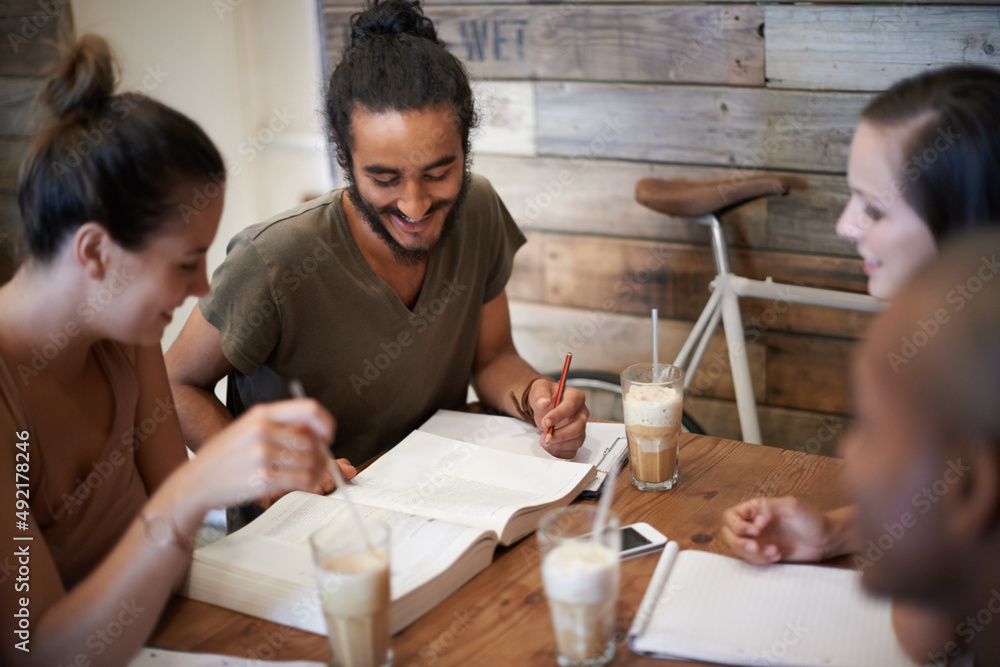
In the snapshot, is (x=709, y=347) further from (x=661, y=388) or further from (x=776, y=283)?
(x=661, y=388)

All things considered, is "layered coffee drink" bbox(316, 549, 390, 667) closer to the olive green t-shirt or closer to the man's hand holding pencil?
the man's hand holding pencil

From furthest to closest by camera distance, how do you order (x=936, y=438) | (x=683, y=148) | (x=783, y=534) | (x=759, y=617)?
(x=683, y=148) < (x=783, y=534) < (x=759, y=617) < (x=936, y=438)

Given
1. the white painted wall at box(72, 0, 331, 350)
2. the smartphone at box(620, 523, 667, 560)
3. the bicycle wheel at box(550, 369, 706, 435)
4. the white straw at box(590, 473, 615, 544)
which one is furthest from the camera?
the white painted wall at box(72, 0, 331, 350)

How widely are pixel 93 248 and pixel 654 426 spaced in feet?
2.52

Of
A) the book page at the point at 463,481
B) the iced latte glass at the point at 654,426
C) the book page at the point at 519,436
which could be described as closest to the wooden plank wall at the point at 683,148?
the book page at the point at 519,436

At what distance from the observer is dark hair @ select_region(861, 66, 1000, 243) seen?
88cm

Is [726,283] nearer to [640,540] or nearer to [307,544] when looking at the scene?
[640,540]

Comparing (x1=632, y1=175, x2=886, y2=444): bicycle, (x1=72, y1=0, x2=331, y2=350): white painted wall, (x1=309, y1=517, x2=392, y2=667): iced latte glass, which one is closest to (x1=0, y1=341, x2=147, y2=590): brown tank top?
(x1=309, y1=517, x2=392, y2=667): iced latte glass

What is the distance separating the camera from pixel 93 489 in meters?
1.07

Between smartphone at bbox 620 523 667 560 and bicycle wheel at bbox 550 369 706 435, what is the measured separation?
3.68 feet

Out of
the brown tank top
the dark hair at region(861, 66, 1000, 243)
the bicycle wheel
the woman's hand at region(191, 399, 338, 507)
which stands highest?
the dark hair at region(861, 66, 1000, 243)

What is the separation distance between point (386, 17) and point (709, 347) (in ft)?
4.11

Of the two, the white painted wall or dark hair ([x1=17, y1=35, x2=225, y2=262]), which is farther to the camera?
the white painted wall

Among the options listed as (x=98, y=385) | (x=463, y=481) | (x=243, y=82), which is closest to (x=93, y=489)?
(x=98, y=385)
